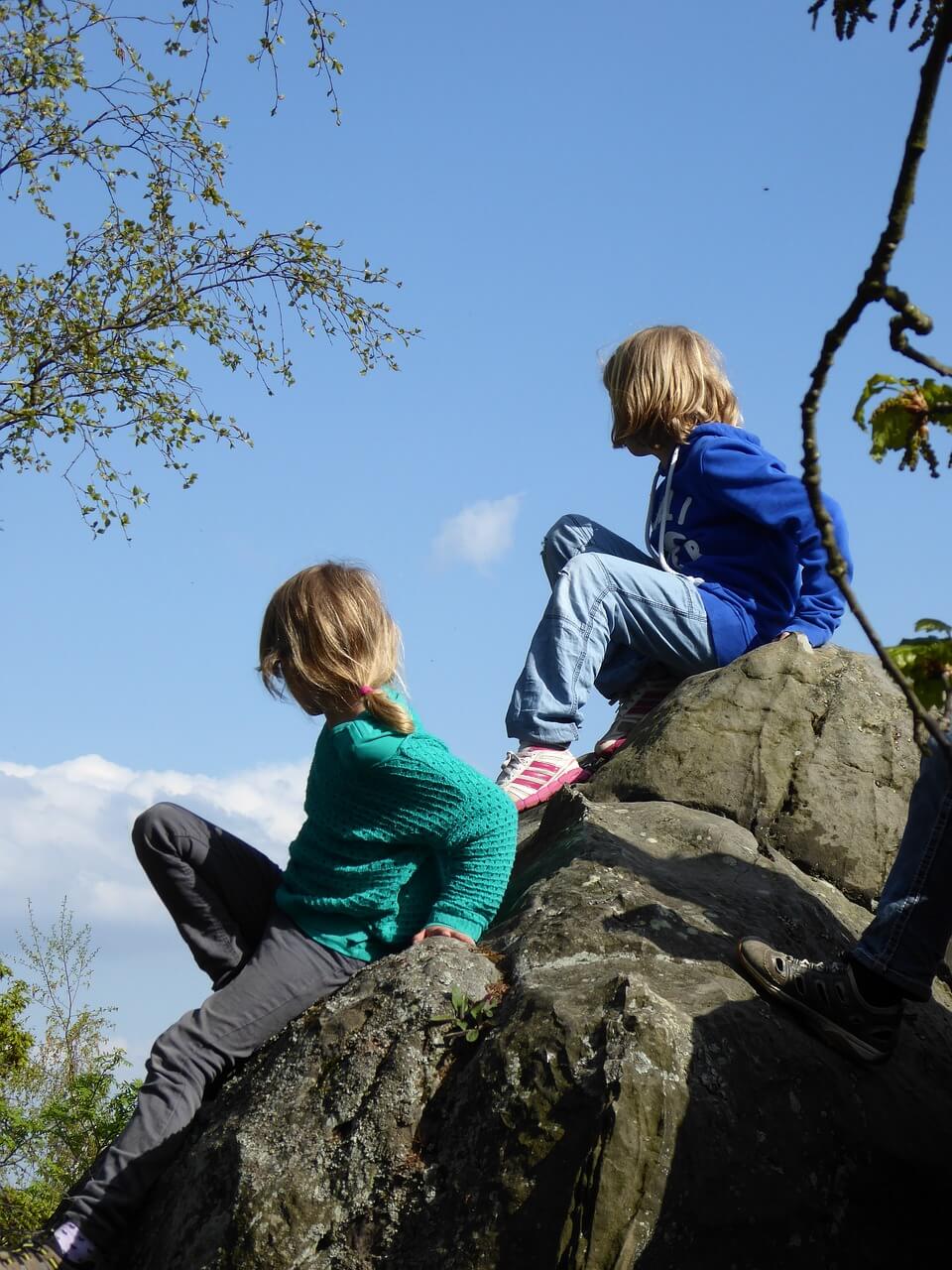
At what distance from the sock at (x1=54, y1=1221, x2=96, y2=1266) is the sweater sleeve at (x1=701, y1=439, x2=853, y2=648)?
355 centimetres

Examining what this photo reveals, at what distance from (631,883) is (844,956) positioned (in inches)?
28.6

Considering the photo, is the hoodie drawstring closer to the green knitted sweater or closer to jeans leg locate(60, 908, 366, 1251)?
the green knitted sweater

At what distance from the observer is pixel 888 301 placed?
154 cm

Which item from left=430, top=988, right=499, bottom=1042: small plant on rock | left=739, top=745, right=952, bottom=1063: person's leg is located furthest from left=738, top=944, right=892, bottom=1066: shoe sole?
left=430, top=988, right=499, bottom=1042: small plant on rock

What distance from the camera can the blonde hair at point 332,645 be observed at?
13.5ft

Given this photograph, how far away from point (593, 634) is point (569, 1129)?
2567mm

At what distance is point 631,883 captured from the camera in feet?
13.4

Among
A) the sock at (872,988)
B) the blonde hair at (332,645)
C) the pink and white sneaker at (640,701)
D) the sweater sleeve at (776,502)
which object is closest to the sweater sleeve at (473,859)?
the blonde hair at (332,645)

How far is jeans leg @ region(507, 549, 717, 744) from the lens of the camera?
17.8 feet

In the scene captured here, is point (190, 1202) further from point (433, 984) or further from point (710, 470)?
point (710, 470)

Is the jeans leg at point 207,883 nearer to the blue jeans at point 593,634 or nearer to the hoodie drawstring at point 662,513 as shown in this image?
the blue jeans at point 593,634

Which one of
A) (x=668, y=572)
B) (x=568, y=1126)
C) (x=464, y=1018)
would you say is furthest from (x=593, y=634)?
(x=568, y=1126)

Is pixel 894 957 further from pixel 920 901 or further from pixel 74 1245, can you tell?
pixel 74 1245

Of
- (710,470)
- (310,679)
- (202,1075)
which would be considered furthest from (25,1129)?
(710,470)
